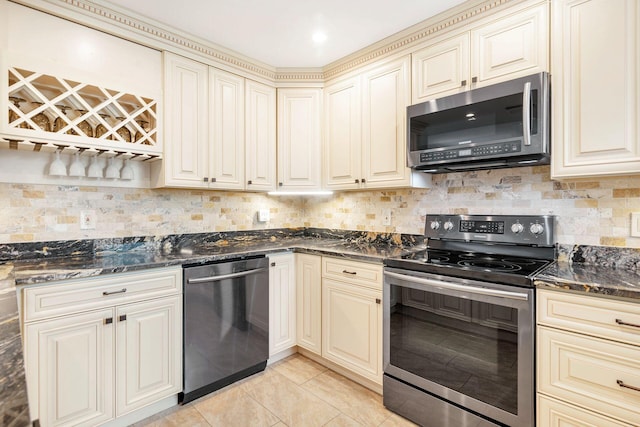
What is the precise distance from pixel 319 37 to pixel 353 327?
6.86 feet

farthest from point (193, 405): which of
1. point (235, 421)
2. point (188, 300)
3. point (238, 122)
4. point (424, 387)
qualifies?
point (238, 122)

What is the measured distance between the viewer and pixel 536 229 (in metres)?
1.92

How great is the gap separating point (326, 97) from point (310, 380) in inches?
90.0

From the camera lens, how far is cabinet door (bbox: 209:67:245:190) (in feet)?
8.29

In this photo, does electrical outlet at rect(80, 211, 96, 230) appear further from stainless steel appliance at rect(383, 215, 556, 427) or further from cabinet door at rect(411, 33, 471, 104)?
cabinet door at rect(411, 33, 471, 104)

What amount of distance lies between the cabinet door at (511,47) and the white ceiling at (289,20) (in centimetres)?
31

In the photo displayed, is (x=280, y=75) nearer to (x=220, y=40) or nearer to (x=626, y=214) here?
(x=220, y=40)

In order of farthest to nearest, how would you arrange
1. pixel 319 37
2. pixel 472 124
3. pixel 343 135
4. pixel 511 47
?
pixel 343 135 < pixel 319 37 < pixel 472 124 < pixel 511 47

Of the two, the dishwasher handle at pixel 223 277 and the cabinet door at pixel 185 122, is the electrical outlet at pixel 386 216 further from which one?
the cabinet door at pixel 185 122

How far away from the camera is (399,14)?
2.12 m

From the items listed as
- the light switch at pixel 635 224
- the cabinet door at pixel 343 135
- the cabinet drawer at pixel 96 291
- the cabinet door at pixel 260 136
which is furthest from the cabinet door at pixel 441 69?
the cabinet drawer at pixel 96 291

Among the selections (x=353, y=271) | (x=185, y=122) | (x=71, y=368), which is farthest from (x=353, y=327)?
(x=185, y=122)

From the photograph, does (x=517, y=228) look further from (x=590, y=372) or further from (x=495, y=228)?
(x=590, y=372)

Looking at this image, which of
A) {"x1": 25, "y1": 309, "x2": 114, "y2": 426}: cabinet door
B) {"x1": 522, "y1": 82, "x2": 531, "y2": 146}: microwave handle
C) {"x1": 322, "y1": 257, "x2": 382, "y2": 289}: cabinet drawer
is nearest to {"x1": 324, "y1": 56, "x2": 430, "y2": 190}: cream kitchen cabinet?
{"x1": 322, "y1": 257, "x2": 382, "y2": 289}: cabinet drawer
